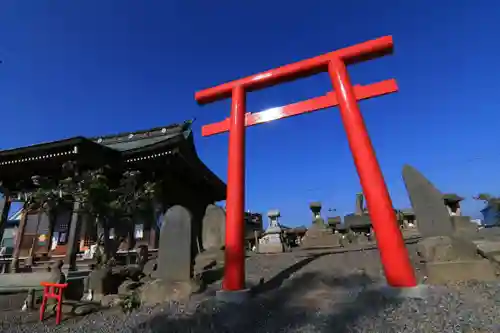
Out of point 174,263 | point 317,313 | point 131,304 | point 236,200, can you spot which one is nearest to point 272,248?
point 174,263

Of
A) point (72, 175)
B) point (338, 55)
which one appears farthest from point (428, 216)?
point (72, 175)

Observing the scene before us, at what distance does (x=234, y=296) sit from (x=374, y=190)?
7.61ft

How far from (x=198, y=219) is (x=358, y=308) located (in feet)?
38.8

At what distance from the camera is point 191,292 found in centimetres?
436

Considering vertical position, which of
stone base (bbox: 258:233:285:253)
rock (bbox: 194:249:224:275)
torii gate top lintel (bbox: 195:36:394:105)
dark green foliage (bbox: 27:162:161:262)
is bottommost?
rock (bbox: 194:249:224:275)

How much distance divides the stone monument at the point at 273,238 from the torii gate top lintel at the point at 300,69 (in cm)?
650

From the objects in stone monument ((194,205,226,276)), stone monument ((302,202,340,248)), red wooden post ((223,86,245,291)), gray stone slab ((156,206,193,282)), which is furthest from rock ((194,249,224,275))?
stone monument ((302,202,340,248))

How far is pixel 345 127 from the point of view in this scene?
3867mm

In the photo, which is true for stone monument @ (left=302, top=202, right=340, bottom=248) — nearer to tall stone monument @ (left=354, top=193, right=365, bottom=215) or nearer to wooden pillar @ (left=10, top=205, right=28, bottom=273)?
tall stone monument @ (left=354, top=193, right=365, bottom=215)

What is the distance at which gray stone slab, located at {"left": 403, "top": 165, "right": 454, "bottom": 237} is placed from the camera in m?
5.11

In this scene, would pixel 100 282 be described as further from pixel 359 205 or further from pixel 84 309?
pixel 359 205

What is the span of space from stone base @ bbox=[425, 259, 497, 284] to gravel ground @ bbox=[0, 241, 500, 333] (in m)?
0.22

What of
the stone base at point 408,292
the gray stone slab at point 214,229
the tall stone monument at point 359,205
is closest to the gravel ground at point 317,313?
the stone base at point 408,292

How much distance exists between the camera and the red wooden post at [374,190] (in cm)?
309
